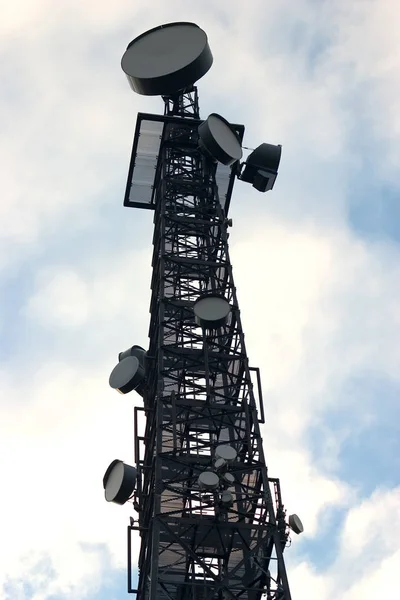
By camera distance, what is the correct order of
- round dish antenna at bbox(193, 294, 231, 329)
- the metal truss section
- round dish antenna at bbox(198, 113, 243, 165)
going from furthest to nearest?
the metal truss section < round dish antenna at bbox(198, 113, 243, 165) < round dish antenna at bbox(193, 294, 231, 329)

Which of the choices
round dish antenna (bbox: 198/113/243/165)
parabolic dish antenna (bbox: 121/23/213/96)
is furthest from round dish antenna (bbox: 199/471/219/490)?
parabolic dish antenna (bbox: 121/23/213/96)

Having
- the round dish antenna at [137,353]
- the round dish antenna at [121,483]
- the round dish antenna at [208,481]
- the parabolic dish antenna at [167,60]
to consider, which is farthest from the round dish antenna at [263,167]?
the round dish antenna at [208,481]

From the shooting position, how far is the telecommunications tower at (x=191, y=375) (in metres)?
24.1

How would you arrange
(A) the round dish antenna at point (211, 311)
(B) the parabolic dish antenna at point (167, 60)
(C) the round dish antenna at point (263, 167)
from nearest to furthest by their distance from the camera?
(A) the round dish antenna at point (211, 311) < (B) the parabolic dish antenna at point (167, 60) < (C) the round dish antenna at point (263, 167)

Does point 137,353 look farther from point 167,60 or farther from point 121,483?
point 167,60

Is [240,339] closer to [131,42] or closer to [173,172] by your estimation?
[173,172]

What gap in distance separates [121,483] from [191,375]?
4203 mm

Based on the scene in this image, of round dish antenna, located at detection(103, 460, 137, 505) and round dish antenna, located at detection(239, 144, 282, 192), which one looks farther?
round dish antenna, located at detection(239, 144, 282, 192)

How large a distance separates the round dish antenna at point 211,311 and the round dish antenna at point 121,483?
4.79 m

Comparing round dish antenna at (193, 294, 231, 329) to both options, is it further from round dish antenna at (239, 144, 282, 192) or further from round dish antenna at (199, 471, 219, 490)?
round dish antenna at (239, 144, 282, 192)

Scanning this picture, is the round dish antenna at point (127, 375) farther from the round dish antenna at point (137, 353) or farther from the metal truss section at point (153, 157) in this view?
the metal truss section at point (153, 157)

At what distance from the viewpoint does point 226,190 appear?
3775 cm

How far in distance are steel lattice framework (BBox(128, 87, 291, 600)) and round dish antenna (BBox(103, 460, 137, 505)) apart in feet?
1.70

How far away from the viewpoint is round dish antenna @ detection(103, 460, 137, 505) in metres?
26.1
